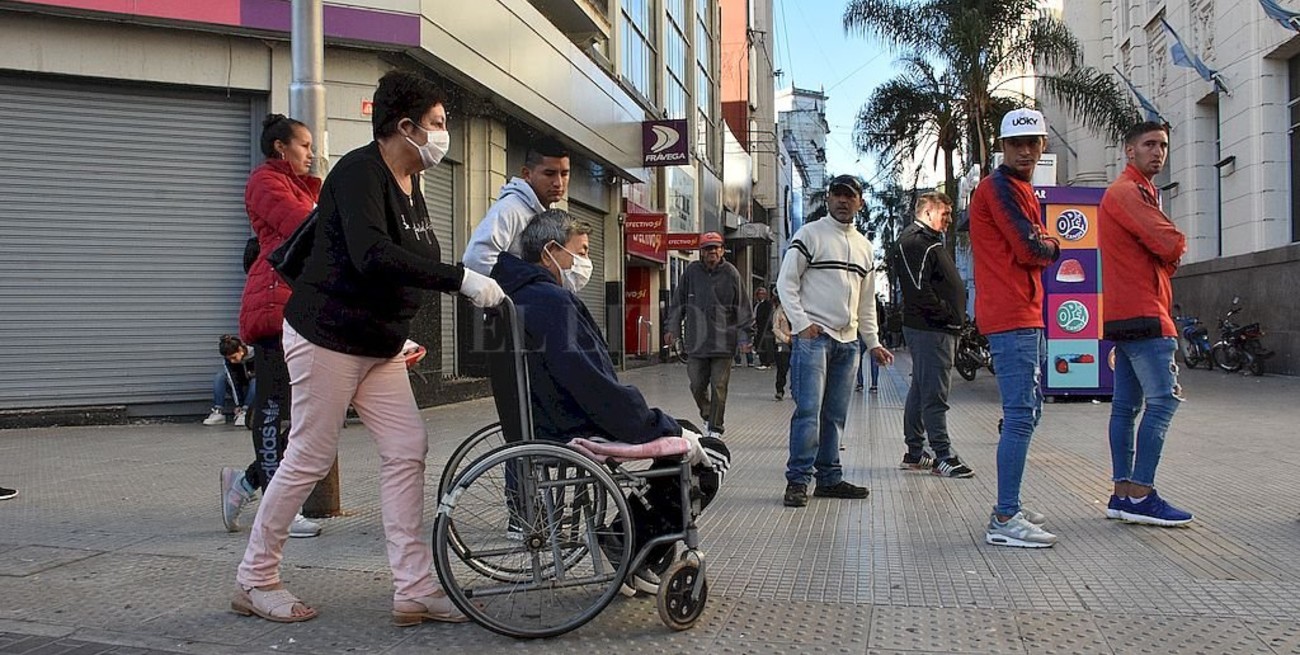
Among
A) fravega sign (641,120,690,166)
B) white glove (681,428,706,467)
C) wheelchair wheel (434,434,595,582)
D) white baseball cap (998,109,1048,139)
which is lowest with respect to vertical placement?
wheelchair wheel (434,434,595,582)

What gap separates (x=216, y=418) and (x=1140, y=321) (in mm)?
8440

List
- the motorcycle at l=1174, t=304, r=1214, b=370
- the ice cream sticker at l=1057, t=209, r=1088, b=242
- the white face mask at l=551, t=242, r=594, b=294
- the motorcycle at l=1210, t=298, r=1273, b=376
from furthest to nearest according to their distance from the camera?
1. the motorcycle at l=1174, t=304, r=1214, b=370
2. the motorcycle at l=1210, t=298, r=1273, b=376
3. the ice cream sticker at l=1057, t=209, r=1088, b=242
4. the white face mask at l=551, t=242, r=594, b=294

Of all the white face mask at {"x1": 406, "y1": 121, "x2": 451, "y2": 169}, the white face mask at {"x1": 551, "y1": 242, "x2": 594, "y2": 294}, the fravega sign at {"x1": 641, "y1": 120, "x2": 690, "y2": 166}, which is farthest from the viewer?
the fravega sign at {"x1": 641, "y1": 120, "x2": 690, "y2": 166}

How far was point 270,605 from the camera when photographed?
3424 mm

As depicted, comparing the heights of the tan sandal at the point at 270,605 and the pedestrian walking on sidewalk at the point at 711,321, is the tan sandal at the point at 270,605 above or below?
below

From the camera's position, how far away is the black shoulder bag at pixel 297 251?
11.4ft

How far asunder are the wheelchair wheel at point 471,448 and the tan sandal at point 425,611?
0.60m

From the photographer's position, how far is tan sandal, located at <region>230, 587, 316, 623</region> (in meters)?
3.42

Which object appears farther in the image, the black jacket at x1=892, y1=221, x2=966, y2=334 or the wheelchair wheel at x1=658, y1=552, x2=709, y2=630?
the black jacket at x1=892, y1=221, x2=966, y2=334

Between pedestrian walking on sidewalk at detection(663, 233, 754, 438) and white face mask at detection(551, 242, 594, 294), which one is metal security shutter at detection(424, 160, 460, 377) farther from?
white face mask at detection(551, 242, 594, 294)

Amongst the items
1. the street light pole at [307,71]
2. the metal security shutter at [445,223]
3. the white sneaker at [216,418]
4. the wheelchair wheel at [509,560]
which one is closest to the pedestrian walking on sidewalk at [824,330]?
the wheelchair wheel at [509,560]

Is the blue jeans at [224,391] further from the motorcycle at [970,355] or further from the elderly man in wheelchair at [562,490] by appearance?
the motorcycle at [970,355]

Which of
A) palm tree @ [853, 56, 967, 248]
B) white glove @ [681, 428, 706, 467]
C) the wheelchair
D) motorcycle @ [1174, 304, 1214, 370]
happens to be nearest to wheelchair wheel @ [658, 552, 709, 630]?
the wheelchair

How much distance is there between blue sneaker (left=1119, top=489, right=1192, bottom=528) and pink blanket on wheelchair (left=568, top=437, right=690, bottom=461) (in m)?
2.71
